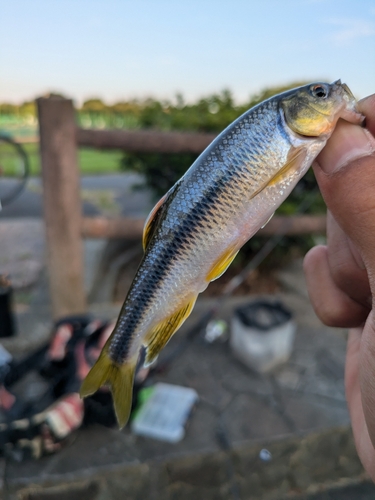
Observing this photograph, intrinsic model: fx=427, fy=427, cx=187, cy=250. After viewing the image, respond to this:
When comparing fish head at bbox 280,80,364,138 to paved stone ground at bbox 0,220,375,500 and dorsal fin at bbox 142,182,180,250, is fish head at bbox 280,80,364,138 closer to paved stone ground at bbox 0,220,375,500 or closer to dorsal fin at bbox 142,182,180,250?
dorsal fin at bbox 142,182,180,250

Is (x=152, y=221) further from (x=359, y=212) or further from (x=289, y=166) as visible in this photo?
(x=359, y=212)

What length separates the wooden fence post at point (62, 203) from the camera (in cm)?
327

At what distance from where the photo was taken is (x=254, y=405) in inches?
117

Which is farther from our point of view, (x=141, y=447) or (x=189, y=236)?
(x=141, y=447)

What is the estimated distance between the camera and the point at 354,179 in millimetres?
1160

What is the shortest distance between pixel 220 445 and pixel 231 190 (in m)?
1.87

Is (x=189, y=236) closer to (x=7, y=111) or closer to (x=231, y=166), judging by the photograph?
(x=231, y=166)

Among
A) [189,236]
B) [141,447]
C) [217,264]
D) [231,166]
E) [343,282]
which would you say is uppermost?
[231,166]

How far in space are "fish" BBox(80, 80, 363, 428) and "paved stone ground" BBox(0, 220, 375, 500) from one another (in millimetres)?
1228

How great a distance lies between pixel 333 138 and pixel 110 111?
5131 cm

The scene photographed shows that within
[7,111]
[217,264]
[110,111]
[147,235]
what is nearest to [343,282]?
[217,264]

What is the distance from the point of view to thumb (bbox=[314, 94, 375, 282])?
3.77 ft

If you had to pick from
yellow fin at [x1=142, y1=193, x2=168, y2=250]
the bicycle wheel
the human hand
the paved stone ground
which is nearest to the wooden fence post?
the paved stone ground

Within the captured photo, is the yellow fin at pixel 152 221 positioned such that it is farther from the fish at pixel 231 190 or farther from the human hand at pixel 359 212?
the human hand at pixel 359 212
